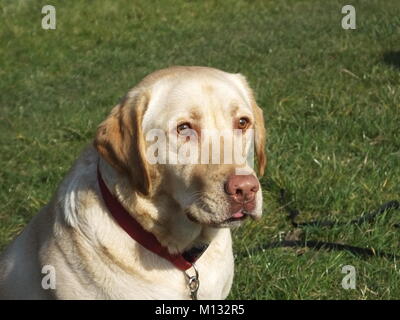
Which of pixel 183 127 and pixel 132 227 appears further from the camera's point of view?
pixel 132 227

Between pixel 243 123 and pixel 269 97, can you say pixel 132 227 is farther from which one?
pixel 269 97

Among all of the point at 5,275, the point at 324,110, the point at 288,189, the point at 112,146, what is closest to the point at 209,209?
the point at 112,146

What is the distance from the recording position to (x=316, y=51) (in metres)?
8.80

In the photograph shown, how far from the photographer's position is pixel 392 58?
316 inches

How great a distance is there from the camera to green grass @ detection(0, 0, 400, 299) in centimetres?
461

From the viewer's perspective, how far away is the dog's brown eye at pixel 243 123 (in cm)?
342

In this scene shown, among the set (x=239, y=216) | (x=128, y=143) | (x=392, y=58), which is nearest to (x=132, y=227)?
(x=128, y=143)

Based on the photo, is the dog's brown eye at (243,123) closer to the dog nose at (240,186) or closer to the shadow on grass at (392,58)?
the dog nose at (240,186)

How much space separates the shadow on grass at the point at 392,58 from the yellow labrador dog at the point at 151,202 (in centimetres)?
468

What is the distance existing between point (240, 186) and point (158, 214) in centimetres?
45

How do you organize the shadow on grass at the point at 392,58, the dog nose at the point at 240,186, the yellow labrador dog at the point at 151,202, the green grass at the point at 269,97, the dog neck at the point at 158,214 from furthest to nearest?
1. the shadow on grass at the point at 392,58
2. the green grass at the point at 269,97
3. the dog neck at the point at 158,214
4. the yellow labrador dog at the point at 151,202
5. the dog nose at the point at 240,186

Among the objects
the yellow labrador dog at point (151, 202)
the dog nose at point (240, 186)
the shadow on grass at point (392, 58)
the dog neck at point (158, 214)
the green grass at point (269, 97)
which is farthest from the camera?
the shadow on grass at point (392, 58)

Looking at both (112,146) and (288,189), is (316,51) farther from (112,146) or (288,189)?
(112,146)

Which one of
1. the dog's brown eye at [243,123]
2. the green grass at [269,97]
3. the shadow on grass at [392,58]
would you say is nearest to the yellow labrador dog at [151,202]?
the dog's brown eye at [243,123]
